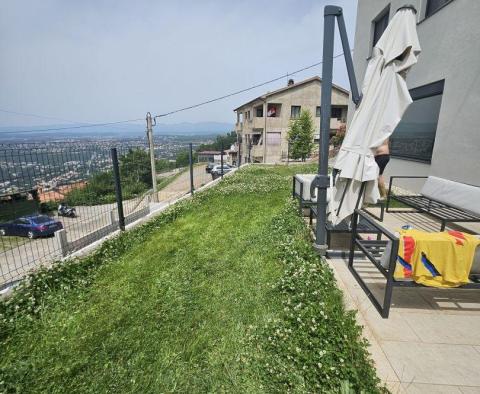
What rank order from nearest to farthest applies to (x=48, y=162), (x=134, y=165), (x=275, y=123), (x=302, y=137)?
(x=48, y=162) → (x=134, y=165) → (x=302, y=137) → (x=275, y=123)

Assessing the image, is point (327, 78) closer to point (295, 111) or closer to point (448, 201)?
point (448, 201)

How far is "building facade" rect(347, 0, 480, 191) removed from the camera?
582 centimetres

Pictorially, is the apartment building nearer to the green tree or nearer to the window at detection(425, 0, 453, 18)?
the window at detection(425, 0, 453, 18)

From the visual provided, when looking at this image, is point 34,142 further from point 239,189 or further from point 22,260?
point 239,189

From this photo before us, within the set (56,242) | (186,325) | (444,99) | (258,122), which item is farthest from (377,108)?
(258,122)

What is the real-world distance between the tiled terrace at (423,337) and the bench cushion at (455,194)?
2153mm

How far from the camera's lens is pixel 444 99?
6652mm

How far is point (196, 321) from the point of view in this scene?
267 centimetres

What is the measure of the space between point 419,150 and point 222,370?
879 cm

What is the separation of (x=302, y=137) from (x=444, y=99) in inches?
785

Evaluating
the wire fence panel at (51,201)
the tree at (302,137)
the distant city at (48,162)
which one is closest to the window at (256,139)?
the tree at (302,137)

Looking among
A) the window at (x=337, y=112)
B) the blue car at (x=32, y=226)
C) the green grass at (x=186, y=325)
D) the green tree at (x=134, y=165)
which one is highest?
the window at (x=337, y=112)

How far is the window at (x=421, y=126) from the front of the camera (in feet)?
23.9

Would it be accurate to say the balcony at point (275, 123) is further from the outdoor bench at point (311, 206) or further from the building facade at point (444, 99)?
the outdoor bench at point (311, 206)
